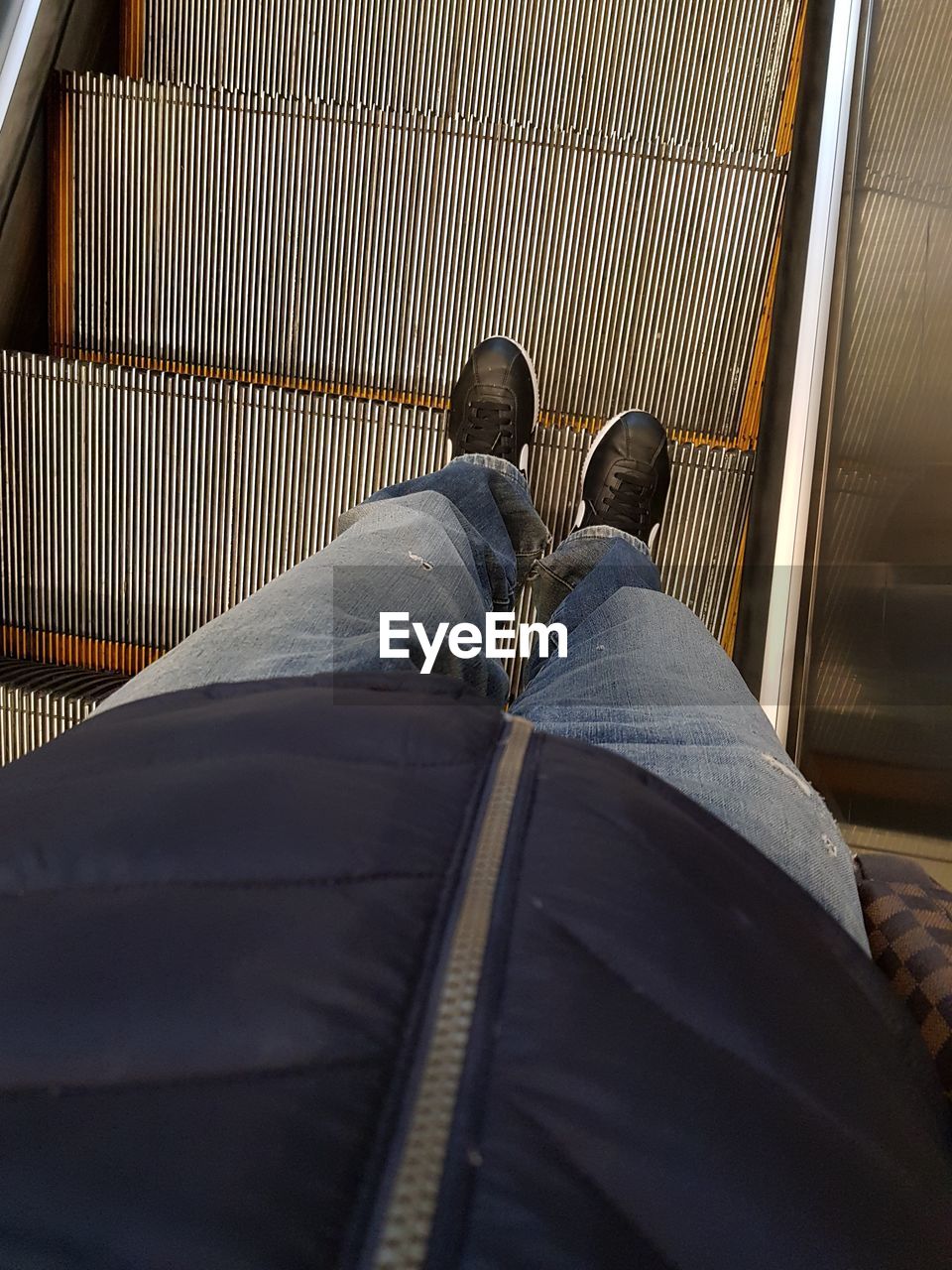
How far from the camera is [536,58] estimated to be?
5.72 feet

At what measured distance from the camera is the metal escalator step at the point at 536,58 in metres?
1.70

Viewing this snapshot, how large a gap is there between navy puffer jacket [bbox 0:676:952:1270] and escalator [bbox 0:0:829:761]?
1167 millimetres

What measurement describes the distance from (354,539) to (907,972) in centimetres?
79

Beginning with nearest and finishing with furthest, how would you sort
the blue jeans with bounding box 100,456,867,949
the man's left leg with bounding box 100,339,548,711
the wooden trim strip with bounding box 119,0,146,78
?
the blue jeans with bounding box 100,456,867,949, the man's left leg with bounding box 100,339,548,711, the wooden trim strip with bounding box 119,0,146,78

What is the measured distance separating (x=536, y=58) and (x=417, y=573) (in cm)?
134

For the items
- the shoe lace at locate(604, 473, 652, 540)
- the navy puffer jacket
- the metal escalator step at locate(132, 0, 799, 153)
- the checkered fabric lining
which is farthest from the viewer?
the metal escalator step at locate(132, 0, 799, 153)

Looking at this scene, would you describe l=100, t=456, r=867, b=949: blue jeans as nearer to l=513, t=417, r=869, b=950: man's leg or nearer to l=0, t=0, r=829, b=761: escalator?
l=513, t=417, r=869, b=950: man's leg

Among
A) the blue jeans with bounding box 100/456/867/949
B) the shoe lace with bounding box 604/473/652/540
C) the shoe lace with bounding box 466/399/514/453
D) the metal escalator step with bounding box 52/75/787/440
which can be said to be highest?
the metal escalator step with bounding box 52/75/787/440

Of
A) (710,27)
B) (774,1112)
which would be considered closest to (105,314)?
(710,27)

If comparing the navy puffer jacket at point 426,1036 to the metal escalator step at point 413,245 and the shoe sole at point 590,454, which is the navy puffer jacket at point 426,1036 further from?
the metal escalator step at point 413,245

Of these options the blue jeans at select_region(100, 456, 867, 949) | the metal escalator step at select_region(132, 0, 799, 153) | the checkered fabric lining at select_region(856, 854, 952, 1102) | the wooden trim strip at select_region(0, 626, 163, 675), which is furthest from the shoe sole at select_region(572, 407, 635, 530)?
the checkered fabric lining at select_region(856, 854, 952, 1102)

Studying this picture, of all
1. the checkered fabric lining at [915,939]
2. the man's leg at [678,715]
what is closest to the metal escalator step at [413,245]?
the man's leg at [678,715]

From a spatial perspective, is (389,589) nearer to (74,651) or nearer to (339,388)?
(339,388)

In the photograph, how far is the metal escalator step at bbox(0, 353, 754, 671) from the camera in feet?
5.27
